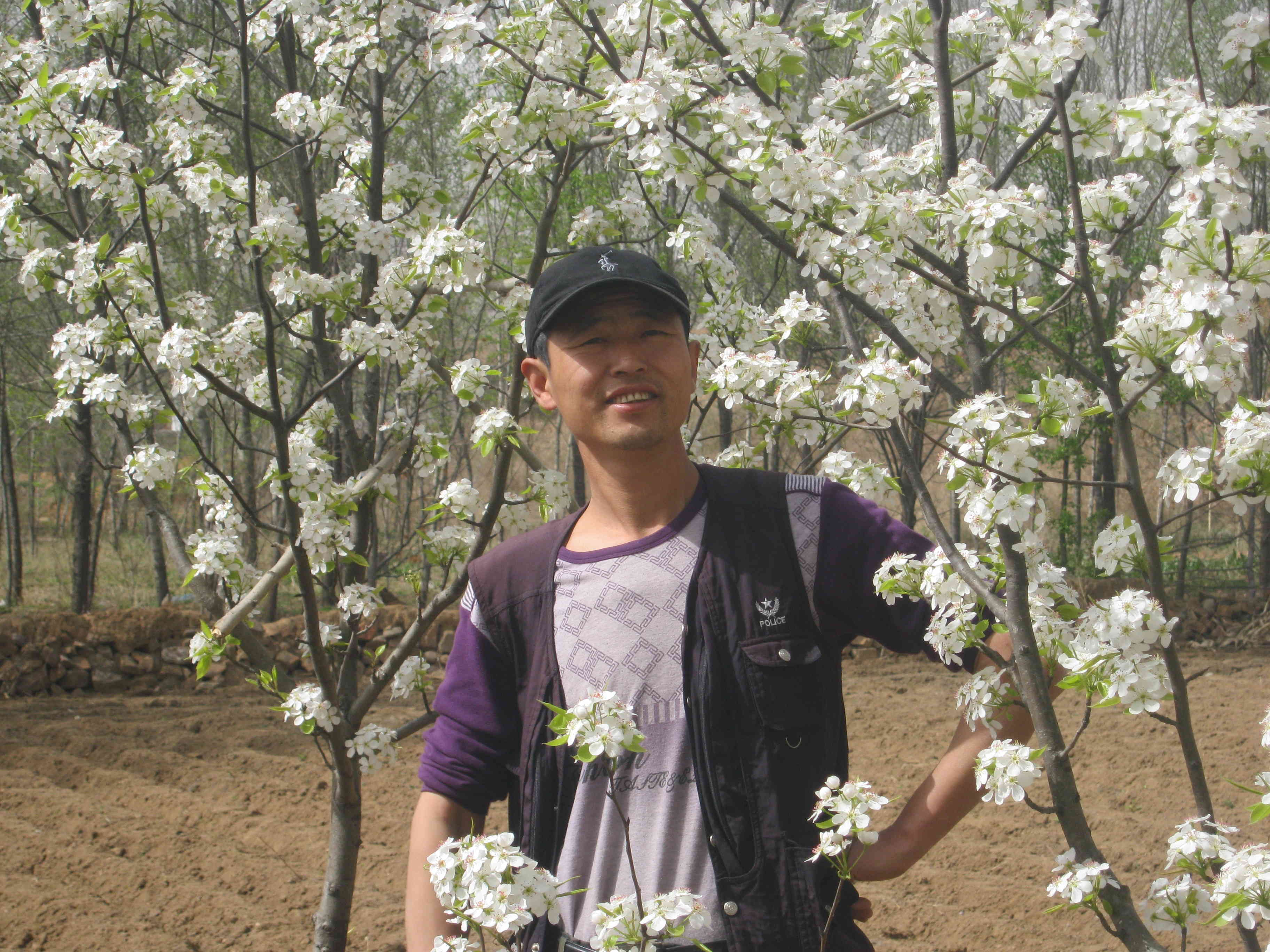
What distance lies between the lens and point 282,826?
511 centimetres

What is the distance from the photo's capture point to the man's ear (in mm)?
1898

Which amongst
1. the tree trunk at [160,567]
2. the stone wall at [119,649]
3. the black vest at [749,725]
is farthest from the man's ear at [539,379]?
the tree trunk at [160,567]

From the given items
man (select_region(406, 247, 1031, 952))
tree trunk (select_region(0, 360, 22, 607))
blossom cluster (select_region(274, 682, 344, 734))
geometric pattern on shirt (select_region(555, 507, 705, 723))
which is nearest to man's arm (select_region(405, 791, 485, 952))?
man (select_region(406, 247, 1031, 952))

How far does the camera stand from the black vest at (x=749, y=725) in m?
1.54

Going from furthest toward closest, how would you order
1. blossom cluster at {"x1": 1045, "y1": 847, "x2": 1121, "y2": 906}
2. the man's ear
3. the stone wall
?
1. the stone wall
2. the man's ear
3. blossom cluster at {"x1": 1045, "y1": 847, "x2": 1121, "y2": 906}

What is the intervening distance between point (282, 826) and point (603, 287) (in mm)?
4283

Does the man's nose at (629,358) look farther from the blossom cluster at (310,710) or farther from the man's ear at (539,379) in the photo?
the blossom cluster at (310,710)

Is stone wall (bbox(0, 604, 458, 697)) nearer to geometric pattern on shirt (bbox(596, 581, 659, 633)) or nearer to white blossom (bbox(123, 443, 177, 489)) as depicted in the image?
white blossom (bbox(123, 443, 177, 489))

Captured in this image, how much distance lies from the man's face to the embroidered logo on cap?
307 millimetres

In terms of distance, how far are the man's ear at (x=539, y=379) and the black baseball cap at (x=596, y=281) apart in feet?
0.26

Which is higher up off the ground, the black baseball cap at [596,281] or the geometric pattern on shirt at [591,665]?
the black baseball cap at [596,281]

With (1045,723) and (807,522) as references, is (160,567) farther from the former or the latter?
(1045,723)

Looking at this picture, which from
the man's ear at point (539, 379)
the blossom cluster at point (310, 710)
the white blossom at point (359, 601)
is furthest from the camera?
the white blossom at point (359, 601)

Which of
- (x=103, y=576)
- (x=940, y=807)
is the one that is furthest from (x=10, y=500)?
(x=940, y=807)
